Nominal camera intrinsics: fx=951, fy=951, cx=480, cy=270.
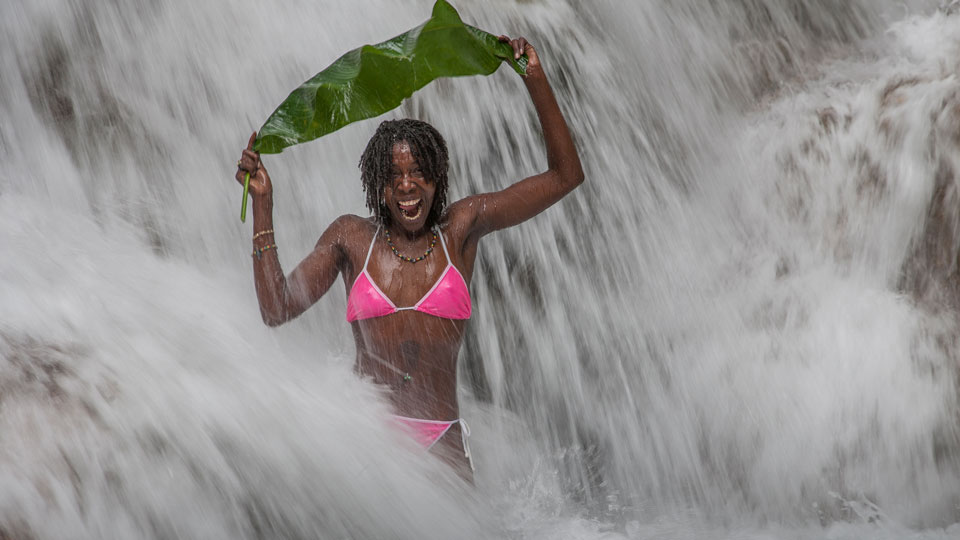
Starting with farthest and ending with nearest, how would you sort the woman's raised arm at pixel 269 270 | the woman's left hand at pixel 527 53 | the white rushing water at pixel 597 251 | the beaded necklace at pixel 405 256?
the white rushing water at pixel 597 251, the beaded necklace at pixel 405 256, the woman's left hand at pixel 527 53, the woman's raised arm at pixel 269 270

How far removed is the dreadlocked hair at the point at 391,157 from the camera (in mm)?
3123

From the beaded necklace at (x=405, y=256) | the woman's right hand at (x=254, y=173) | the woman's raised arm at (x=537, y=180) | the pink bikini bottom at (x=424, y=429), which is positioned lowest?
the pink bikini bottom at (x=424, y=429)

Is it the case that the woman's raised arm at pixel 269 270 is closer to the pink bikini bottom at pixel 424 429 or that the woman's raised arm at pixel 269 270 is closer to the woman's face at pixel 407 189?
the woman's face at pixel 407 189

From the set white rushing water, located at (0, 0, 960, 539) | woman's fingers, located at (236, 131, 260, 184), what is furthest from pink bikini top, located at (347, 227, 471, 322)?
woman's fingers, located at (236, 131, 260, 184)

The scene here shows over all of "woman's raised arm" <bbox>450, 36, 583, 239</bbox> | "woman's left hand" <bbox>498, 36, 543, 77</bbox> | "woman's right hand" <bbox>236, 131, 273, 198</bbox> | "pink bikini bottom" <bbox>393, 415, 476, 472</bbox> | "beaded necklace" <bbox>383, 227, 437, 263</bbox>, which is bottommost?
"pink bikini bottom" <bbox>393, 415, 476, 472</bbox>

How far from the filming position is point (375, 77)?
3.03m

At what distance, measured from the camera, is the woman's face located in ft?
10.2

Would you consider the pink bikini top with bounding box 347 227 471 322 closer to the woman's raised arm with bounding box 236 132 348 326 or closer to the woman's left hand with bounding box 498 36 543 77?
the woman's raised arm with bounding box 236 132 348 326

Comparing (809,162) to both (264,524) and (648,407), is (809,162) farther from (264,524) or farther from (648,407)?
(264,524)

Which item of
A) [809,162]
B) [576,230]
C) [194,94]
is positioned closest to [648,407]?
[576,230]

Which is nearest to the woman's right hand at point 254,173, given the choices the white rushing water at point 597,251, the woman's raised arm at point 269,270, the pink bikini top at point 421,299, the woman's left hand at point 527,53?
the woman's raised arm at point 269,270

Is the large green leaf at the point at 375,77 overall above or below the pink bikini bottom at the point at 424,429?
above

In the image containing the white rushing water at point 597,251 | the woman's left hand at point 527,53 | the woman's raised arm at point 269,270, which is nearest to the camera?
the woman's raised arm at point 269,270

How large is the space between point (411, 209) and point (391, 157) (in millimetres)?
183
